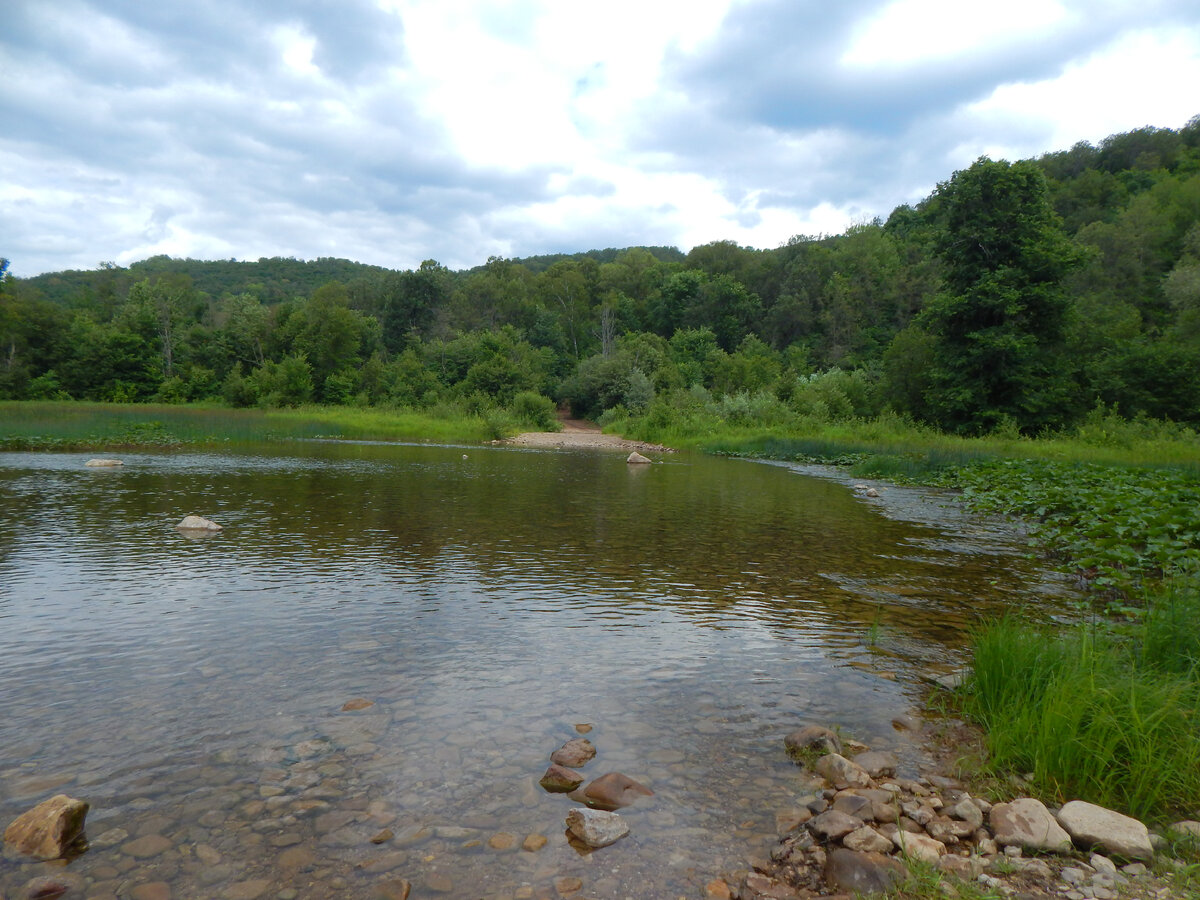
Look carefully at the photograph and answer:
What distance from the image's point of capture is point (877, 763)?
4465mm

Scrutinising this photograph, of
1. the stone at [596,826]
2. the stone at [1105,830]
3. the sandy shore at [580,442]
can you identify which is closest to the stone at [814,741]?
the stone at [1105,830]

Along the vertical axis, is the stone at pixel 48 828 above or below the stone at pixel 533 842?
above

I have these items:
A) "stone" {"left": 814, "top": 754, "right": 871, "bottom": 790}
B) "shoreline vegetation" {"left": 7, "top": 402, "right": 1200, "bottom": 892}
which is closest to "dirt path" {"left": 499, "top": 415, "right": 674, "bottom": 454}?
"shoreline vegetation" {"left": 7, "top": 402, "right": 1200, "bottom": 892}

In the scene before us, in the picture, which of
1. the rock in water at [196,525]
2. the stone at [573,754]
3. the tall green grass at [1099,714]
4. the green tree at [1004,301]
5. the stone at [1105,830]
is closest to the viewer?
the stone at [1105,830]

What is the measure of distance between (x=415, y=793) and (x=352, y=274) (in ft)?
410

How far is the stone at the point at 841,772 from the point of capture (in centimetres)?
423

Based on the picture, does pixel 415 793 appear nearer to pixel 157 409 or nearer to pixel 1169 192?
pixel 157 409

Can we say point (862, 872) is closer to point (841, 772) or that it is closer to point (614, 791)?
point (841, 772)

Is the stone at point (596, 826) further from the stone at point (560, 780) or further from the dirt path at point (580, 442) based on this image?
the dirt path at point (580, 442)

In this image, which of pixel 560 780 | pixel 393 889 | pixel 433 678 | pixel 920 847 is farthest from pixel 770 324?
pixel 393 889

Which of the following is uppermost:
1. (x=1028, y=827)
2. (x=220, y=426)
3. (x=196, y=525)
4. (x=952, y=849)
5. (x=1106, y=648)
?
(x=1106, y=648)

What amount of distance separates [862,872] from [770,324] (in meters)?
79.4

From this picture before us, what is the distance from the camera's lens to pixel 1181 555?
855cm

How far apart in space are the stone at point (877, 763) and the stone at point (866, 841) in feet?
2.78
